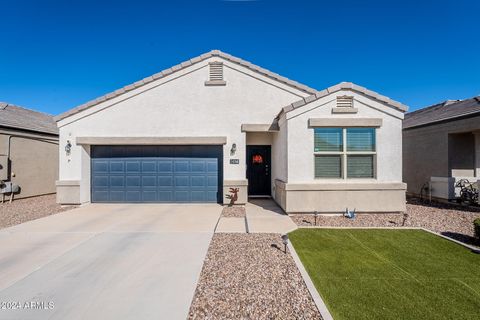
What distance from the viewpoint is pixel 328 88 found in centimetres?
793

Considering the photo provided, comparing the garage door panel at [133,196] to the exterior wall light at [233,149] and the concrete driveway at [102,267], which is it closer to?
the concrete driveway at [102,267]

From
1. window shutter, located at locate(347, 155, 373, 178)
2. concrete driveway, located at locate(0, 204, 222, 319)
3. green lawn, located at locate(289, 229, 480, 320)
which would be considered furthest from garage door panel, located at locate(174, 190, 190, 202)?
window shutter, located at locate(347, 155, 373, 178)

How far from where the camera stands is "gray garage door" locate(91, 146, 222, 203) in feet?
33.4

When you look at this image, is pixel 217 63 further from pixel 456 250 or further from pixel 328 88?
pixel 456 250

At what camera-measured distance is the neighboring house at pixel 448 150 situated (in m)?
9.59

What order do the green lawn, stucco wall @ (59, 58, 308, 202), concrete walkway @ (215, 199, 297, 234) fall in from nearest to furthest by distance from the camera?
the green lawn, concrete walkway @ (215, 199, 297, 234), stucco wall @ (59, 58, 308, 202)

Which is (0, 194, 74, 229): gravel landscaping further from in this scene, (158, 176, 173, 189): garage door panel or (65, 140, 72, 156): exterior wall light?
(158, 176, 173, 189): garage door panel

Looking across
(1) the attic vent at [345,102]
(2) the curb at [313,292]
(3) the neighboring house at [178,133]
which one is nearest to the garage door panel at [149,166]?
(3) the neighboring house at [178,133]

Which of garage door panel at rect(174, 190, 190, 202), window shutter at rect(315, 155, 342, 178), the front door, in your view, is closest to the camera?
window shutter at rect(315, 155, 342, 178)

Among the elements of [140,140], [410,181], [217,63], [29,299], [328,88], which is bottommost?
[29,299]

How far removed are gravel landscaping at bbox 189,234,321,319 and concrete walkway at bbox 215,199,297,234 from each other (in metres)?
1.17

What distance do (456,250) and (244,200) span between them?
6614 mm

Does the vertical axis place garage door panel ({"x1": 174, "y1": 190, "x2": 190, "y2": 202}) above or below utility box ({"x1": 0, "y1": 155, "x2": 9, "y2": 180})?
below

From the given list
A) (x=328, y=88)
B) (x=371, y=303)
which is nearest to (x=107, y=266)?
(x=371, y=303)
